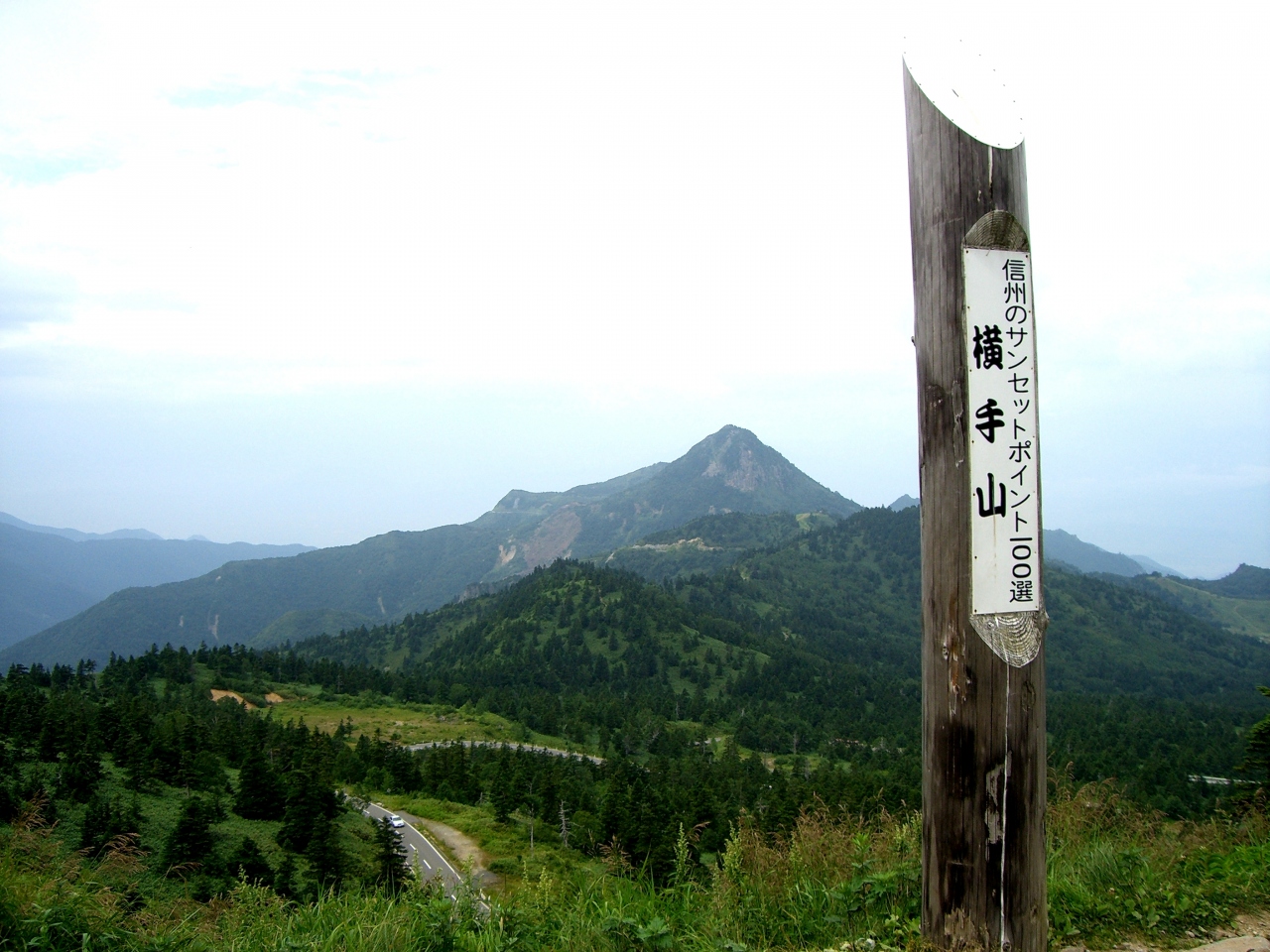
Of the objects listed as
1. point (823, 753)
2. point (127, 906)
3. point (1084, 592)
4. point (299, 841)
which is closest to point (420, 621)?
point (823, 753)

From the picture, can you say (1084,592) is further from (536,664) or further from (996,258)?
(996,258)

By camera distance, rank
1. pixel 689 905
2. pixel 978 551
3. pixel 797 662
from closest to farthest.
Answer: pixel 978 551
pixel 689 905
pixel 797 662

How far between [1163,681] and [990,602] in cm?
16971

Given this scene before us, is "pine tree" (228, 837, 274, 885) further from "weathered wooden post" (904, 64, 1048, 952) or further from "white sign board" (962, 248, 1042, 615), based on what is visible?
"white sign board" (962, 248, 1042, 615)

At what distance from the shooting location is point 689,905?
4.10 meters

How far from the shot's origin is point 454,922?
3.68 meters

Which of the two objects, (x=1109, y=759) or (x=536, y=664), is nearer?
(x=1109, y=759)

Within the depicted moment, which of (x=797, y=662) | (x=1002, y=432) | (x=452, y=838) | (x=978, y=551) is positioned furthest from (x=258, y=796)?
(x=797, y=662)

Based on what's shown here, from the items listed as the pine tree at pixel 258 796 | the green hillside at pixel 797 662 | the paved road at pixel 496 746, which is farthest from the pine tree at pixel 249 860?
the paved road at pixel 496 746

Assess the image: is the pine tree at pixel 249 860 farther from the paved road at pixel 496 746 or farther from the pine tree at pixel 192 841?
the paved road at pixel 496 746

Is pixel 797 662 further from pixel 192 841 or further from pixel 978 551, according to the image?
pixel 978 551

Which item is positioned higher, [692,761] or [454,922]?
[454,922]

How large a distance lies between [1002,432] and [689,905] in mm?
3009

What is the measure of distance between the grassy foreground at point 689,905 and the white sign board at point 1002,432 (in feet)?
5.64
